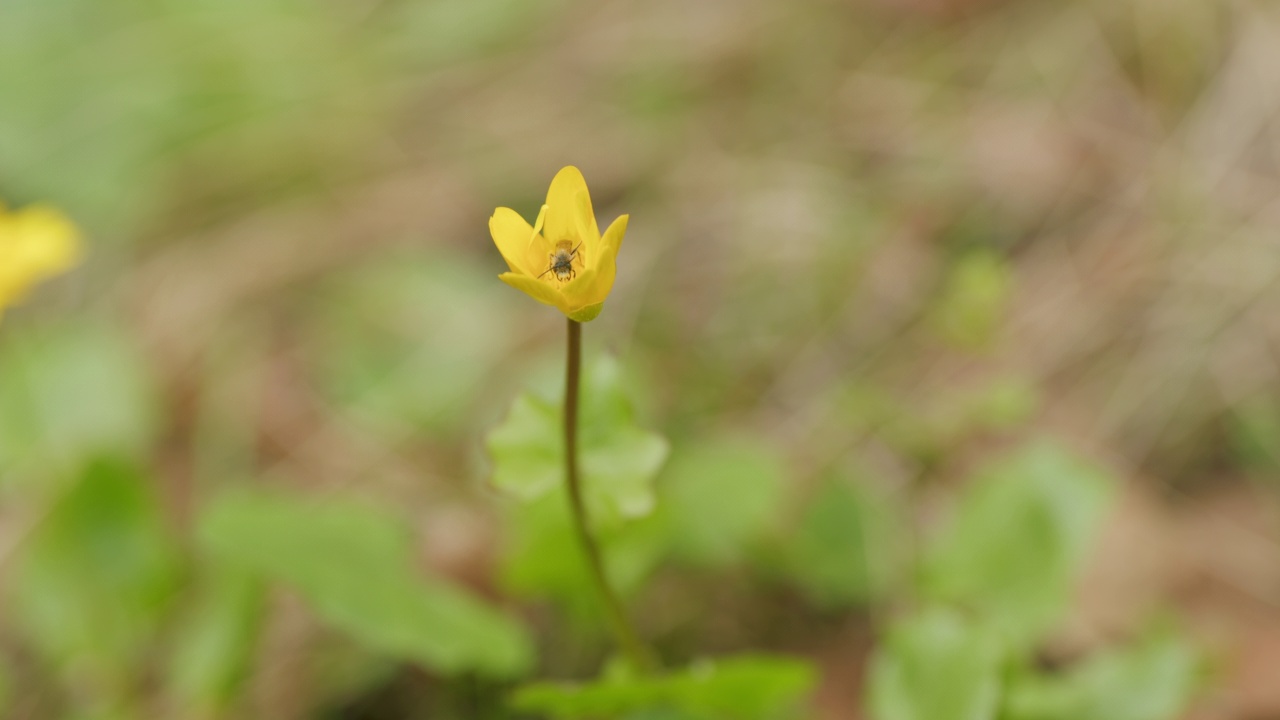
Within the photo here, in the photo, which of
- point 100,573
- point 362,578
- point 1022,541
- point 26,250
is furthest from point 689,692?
point 26,250

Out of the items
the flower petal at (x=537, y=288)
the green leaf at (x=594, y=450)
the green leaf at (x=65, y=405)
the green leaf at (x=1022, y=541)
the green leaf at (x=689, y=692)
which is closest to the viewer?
the flower petal at (x=537, y=288)

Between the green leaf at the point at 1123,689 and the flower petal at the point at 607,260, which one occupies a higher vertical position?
the flower petal at the point at 607,260

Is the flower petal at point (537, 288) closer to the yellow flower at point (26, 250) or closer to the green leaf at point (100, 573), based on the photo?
the green leaf at point (100, 573)

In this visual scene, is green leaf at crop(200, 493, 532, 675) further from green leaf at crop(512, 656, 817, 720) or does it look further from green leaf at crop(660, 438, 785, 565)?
green leaf at crop(660, 438, 785, 565)

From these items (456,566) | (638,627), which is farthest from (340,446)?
(638,627)

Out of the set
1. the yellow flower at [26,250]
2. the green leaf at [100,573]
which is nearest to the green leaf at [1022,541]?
the green leaf at [100,573]

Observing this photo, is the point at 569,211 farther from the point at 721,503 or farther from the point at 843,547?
the point at 843,547

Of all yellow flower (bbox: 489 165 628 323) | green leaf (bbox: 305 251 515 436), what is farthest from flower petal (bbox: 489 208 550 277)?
green leaf (bbox: 305 251 515 436)

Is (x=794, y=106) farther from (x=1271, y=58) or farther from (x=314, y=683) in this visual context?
(x=314, y=683)
